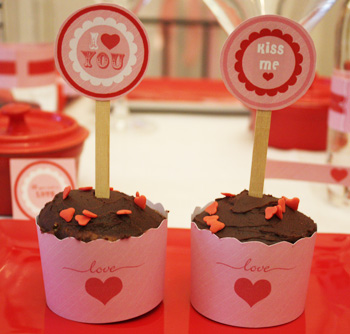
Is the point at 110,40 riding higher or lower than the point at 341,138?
higher

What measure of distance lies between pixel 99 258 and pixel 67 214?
56 mm

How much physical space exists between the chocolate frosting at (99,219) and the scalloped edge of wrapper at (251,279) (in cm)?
6

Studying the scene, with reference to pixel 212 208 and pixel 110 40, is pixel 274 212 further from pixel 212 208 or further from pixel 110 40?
pixel 110 40

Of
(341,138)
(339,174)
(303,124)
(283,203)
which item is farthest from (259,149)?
(303,124)

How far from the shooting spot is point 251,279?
0.51 metres

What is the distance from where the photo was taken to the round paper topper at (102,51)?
0.52 meters

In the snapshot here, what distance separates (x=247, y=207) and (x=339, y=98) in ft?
1.44

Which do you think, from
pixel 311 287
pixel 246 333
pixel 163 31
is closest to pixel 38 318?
pixel 246 333

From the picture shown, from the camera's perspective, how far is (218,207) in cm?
55

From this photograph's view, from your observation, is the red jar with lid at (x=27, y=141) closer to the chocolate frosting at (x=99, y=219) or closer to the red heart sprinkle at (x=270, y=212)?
the chocolate frosting at (x=99, y=219)

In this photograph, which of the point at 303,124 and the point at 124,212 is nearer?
the point at 124,212

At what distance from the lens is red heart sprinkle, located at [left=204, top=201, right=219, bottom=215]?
0.54 metres

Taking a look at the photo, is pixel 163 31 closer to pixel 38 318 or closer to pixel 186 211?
pixel 186 211

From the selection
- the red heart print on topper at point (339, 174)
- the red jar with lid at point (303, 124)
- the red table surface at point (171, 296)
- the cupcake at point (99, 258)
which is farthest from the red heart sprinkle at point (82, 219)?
the red jar with lid at point (303, 124)
